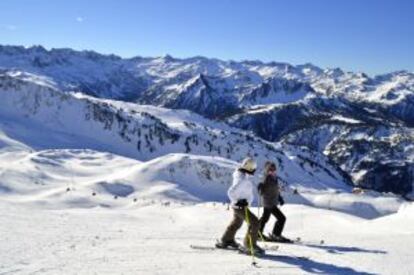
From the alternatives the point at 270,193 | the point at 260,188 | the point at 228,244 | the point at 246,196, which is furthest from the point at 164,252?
the point at 270,193

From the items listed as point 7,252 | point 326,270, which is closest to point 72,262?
point 7,252

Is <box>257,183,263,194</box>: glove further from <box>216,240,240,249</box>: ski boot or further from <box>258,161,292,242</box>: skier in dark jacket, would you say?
<box>216,240,240,249</box>: ski boot

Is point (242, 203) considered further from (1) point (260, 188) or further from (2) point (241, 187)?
(1) point (260, 188)

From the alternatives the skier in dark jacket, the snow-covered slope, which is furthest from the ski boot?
the skier in dark jacket

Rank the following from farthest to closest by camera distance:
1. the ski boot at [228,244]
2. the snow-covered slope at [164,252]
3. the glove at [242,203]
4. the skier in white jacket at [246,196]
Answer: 1. the ski boot at [228,244]
2. the glove at [242,203]
3. the skier in white jacket at [246,196]
4. the snow-covered slope at [164,252]

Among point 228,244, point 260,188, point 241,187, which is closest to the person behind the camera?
point 241,187

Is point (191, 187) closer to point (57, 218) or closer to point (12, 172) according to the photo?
point (12, 172)

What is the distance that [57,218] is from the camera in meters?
23.8

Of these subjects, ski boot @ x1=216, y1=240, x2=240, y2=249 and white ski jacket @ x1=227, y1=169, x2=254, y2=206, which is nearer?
white ski jacket @ x1=227, y1=169, x2=254, y2=206

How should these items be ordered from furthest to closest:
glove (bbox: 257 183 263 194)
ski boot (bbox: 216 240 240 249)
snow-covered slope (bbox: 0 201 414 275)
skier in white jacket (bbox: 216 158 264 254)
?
glove (bbox: 257 183 263 194) < ski boot (bbox: 216 240 240 249) < skier in white jacket (bbox: 216 158 264 254) < snow-covered slope (bbox: 0 201 414 275)

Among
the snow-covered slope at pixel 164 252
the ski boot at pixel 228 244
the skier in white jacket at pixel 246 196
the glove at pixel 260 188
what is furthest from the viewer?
the glove at pixel 260 188

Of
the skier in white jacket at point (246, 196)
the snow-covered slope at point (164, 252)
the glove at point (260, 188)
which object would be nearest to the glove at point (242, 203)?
the skier in white jacket at point (246, 196)

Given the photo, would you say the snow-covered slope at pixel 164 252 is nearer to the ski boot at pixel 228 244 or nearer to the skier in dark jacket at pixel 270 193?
the ski boot at pixel 228 244

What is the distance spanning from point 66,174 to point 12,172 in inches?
633
